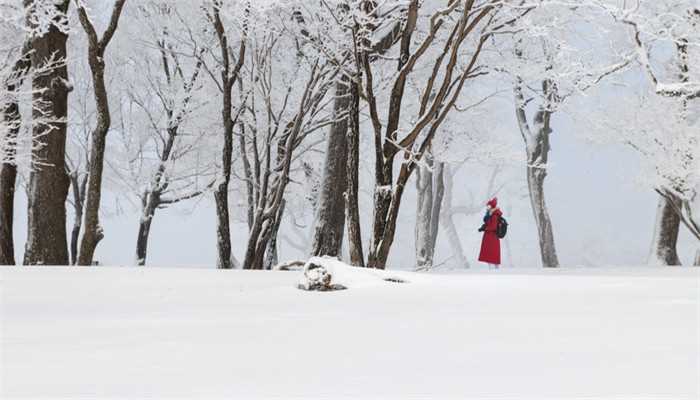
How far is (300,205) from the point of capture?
95.0 feet

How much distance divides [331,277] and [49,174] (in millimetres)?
6630

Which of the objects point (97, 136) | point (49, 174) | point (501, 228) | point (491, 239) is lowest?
point (491, 239)

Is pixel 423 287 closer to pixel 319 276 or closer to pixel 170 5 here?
pixel 319 276

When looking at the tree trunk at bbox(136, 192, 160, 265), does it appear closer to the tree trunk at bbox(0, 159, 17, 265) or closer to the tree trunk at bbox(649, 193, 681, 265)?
the tree trunk at bbox(0, 159, 17, 265)

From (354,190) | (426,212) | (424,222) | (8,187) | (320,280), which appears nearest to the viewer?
(320,280)

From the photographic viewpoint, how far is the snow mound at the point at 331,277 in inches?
263

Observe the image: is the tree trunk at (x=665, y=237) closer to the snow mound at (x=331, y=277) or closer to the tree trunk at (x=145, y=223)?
the tree trunk at (x=145, y=223)

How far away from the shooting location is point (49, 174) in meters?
11.6

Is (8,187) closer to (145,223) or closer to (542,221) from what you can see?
(145,223)

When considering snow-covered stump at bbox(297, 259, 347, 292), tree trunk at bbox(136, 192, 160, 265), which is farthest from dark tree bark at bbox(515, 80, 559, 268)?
snow-covered stump at bbox(297, 259, 347, 292)

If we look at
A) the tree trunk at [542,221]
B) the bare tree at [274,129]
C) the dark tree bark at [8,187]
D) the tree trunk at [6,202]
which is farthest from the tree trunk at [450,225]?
the tree trunk at [6,202]

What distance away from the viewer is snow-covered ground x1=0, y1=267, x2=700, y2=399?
120 inches


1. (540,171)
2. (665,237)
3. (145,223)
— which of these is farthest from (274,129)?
(665,237)

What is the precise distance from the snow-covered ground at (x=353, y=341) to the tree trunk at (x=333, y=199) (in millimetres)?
5771
